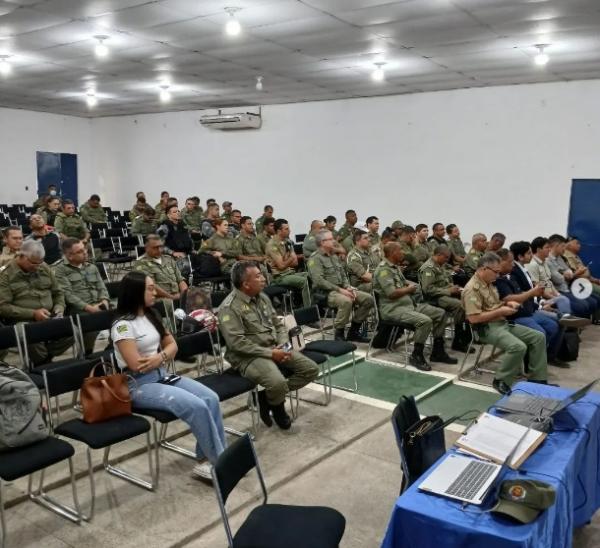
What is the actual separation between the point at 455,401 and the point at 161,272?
3057 mm

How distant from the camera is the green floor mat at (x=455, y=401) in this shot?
4.77m

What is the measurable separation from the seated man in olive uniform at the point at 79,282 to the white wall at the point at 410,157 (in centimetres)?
692

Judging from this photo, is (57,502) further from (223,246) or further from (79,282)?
(223,246)

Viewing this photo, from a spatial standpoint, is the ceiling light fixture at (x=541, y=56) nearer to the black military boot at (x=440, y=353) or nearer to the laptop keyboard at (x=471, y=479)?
the black military boot at (x=440, y=353)

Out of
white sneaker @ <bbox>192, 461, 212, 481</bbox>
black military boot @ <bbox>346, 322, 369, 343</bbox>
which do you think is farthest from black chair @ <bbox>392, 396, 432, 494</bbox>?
black military boot @ <bbox>346, 322, 369, 343</bbox>

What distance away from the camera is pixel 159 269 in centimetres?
594

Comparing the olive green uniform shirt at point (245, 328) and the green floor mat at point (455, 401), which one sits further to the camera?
the green floor mat at point (455, 401)

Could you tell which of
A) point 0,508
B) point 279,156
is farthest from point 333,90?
point 0,508

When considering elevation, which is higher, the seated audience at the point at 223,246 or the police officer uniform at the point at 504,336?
the seated audience at the point at 223,246

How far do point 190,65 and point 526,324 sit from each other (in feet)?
19.4

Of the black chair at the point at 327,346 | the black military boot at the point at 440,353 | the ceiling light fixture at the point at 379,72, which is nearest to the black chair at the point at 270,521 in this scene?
the black chair at the point at 327,346

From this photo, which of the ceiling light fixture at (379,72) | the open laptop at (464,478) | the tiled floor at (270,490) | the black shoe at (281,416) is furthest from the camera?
the ceiling light fixture at (379,72)

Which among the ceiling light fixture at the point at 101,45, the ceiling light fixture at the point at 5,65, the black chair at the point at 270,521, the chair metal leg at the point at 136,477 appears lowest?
the chair metal leg at the point at 136,477

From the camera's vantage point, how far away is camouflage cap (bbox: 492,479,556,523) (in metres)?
1.98
